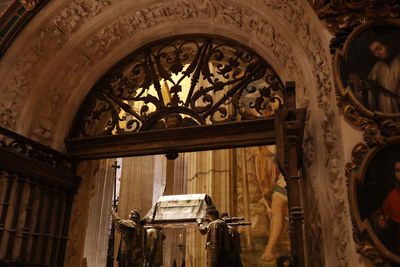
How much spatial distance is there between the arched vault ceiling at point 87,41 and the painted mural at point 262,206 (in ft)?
16.8

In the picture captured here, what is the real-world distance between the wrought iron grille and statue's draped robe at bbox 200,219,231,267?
134cm

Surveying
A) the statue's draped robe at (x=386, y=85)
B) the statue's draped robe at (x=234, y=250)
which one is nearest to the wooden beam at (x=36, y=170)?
the statue's draped robe at (x=234, y=250)

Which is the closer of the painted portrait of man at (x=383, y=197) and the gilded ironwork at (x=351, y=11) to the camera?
the painted portrait of man at (x=383, y=197)

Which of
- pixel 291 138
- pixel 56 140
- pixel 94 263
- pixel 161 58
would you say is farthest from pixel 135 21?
pixel 94 263

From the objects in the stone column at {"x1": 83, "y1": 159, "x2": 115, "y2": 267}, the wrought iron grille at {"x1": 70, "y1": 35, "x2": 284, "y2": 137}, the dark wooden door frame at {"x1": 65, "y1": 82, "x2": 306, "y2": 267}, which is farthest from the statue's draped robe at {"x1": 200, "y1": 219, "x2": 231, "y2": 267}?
the stone column at {"x1": 83, "y1": 159, "x2": 115, "y2": 267}

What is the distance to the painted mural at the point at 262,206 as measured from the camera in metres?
9.47

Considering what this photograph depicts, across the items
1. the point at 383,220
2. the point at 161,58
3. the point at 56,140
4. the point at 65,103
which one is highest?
the point at 161,58

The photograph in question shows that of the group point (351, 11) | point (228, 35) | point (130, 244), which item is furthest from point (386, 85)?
point (130, 244)

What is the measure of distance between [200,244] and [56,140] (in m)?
5.50

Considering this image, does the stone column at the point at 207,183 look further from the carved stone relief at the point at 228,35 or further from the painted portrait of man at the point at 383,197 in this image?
the painted portrait of man at the point at 383,197

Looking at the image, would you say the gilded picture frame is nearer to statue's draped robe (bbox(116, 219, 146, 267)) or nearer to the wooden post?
the wooden post

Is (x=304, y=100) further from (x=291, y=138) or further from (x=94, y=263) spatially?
(x=94, y=263)

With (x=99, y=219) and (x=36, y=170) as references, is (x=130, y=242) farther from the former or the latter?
(x=99, y=219)

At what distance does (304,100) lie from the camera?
452 centimetres
